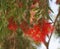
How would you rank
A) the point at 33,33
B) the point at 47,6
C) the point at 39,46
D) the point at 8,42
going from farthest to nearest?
the point at 39,46 < the point at 8,42 < the point at 33,33 < the point at 47,6

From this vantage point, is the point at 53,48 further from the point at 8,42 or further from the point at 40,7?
the point at 40,7

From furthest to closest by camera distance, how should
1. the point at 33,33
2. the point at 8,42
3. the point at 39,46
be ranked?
1. the point at 39,46
2. the point at 8,42
3. the point at 33,33

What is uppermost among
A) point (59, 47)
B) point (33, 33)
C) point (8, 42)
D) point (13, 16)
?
point (13, 16)

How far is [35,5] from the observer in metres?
0.71

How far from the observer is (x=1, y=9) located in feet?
2.18

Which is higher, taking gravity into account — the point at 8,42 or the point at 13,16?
the point at 13,16

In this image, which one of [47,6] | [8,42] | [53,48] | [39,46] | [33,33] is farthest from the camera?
[53,48]

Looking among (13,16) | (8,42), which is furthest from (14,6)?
(8,42)

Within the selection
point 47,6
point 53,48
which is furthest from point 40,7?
point 53,48

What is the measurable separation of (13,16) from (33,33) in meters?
0.21

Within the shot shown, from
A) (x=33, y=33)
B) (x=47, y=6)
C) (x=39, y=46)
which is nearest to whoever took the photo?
(x=47, y=6)

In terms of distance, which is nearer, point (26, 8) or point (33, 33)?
point (26, 8)

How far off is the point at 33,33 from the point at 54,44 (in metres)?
0.85

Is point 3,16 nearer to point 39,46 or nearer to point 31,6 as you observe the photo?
point 31,6
